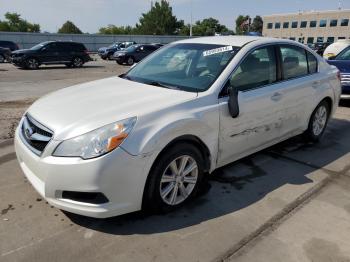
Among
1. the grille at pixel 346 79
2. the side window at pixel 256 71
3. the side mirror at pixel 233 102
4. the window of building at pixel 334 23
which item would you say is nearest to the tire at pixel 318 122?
the side window at pixel 256 71

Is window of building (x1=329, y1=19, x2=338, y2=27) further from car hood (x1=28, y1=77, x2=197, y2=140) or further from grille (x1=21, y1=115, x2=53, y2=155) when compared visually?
grille (x1=21, y1=115, x2=53, y2=155)

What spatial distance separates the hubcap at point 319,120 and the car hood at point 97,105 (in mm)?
2737

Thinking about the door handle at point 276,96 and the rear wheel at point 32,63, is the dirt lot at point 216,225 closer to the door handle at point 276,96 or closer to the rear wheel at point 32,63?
the door handle at point 276,96

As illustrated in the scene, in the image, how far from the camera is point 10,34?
3328 centimetres

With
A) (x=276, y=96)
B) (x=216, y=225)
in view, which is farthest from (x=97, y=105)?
(x=276, y=96)

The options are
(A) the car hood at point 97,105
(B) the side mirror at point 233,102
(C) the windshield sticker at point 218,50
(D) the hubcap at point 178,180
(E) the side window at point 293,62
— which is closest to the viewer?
(A) the car hood at point 97,105

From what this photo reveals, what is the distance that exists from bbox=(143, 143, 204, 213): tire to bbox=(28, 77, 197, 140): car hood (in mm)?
456

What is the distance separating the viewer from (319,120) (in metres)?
5.42

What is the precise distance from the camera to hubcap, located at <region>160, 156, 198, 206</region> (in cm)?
320

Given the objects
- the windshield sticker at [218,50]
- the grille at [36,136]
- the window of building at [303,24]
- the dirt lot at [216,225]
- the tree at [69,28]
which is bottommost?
the dirt lot at [216,225]

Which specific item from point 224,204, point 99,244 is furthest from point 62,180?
point 224,204

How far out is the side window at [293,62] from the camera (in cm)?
447

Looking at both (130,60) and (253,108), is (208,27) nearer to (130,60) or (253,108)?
(130,60)

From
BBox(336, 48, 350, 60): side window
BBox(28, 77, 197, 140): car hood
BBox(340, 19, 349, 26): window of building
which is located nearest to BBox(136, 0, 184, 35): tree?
BBox(340, 19, 349, 26): window of building
